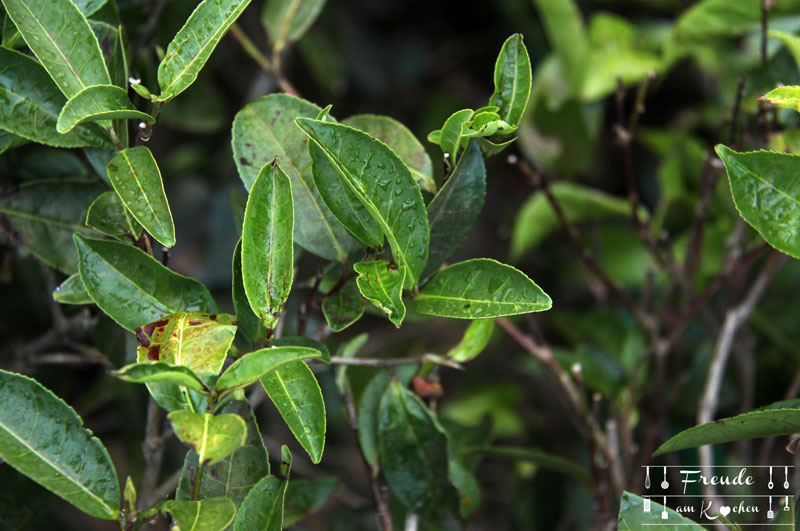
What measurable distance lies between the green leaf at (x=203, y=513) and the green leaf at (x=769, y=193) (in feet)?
1.68

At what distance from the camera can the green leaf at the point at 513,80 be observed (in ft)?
2.03

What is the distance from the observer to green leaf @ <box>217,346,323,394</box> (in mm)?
519

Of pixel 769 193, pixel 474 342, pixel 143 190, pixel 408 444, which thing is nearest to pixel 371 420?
pixel 408 444

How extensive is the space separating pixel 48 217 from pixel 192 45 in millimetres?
296

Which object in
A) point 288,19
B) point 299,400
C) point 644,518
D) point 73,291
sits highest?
point 288,19

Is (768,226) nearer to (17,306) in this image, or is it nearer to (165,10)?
(165,10)

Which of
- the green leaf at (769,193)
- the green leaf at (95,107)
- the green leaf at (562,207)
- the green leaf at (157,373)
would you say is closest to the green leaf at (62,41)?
the green leaf at (95,107)

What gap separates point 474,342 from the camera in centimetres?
75

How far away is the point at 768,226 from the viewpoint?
60 cm

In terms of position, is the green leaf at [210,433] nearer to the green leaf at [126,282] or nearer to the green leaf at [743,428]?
the green leaf at [126,282]

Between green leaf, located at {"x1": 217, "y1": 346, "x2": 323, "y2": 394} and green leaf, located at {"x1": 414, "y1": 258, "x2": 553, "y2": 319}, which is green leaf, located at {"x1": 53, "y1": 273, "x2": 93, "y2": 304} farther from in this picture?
green leaf, located at {"x1": 414, "y1": 258, "x2": 553, "y2": 319}

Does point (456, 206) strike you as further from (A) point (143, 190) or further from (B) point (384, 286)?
(A) point (143, 190)

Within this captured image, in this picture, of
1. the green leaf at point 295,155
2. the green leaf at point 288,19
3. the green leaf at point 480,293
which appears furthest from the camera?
the green leaf at point 288,19

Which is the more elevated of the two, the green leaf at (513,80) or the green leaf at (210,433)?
the green leaf at (513,80)
